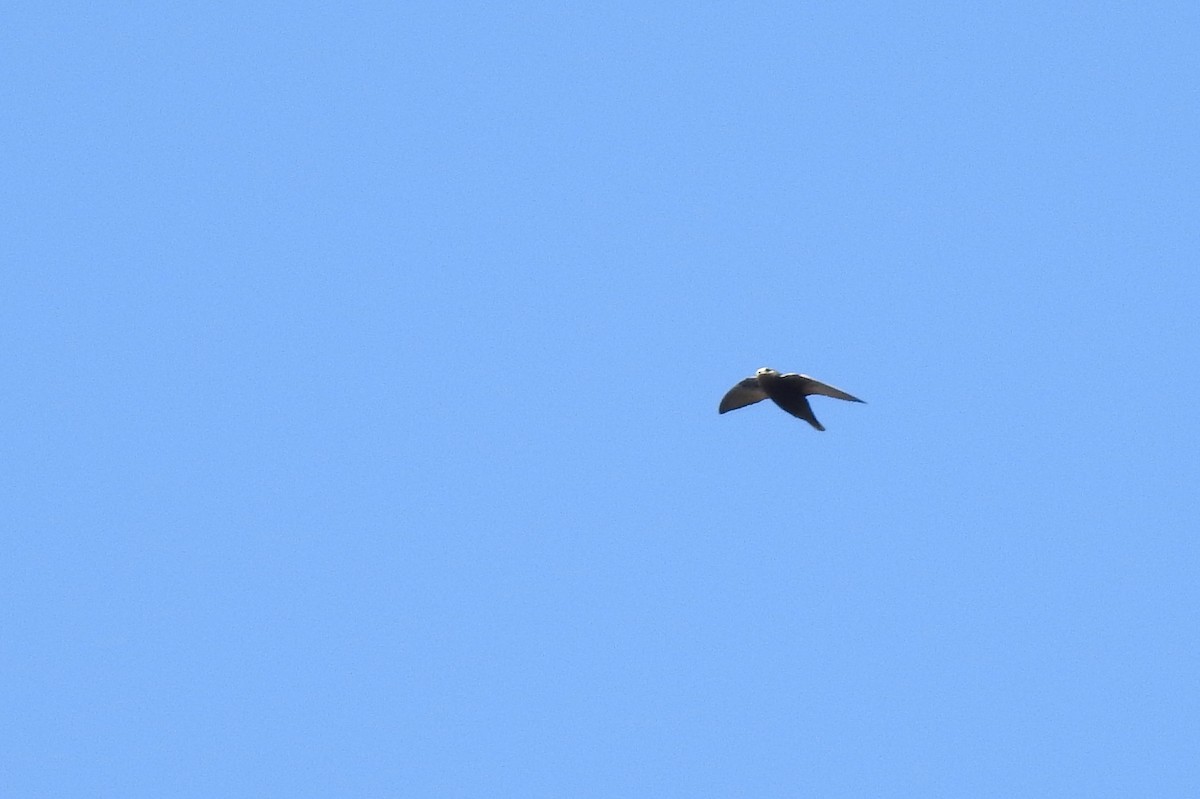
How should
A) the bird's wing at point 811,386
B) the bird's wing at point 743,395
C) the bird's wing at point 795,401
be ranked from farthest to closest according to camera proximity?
1. the bird's wing at point 743,395
2. the bird's wing at point 795,401
3. the bird's wing at point 811,386

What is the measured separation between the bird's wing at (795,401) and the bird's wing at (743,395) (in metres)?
0.85

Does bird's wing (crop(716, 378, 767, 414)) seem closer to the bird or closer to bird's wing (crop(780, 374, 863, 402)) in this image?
the bird

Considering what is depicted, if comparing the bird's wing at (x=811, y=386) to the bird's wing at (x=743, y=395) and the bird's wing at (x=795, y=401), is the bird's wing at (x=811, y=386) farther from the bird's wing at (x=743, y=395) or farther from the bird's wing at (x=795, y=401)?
the bird's wing at (x=743, y=395)

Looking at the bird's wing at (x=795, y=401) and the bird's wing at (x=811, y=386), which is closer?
the bird's wing at (x=811, y=386)

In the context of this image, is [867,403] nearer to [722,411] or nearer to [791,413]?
[791,413]

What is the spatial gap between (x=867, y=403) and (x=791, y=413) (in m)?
1.52

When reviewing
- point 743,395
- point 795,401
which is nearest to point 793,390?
point 795,401

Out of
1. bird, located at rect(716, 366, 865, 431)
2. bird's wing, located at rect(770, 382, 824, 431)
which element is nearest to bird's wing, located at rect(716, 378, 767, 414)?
bird, located at rect(716, 366, 865, 431)

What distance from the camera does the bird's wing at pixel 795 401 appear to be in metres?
27.4

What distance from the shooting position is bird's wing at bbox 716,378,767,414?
93.7 ft

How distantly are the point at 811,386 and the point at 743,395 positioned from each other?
2114mm

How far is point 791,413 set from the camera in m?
27.6

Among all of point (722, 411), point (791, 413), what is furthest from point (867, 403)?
point (722, 411)

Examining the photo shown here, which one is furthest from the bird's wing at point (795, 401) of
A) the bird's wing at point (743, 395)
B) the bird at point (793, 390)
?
the bird's wing at point (743, 395)
